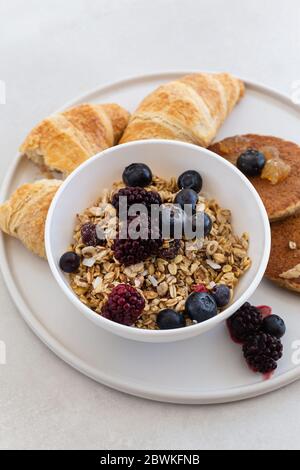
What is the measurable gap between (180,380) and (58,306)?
389mm

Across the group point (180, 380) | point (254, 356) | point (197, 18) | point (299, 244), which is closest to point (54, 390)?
point (180, 380)

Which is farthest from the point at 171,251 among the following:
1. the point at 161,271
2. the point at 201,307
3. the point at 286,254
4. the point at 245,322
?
the point at 286,254

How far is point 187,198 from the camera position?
1464 millimetres

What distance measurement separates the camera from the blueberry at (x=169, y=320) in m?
1.32

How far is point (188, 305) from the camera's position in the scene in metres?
1.34

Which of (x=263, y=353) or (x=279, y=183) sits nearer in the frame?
(x=263, y=353)

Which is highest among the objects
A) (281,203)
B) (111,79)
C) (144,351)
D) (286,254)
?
(111,79)

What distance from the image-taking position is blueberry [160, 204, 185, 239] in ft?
4.48

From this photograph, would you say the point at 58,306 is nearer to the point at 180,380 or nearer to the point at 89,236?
the point at 89,236

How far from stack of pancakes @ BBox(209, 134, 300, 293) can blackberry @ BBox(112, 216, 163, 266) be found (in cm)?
37

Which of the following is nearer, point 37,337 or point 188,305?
point 188,305

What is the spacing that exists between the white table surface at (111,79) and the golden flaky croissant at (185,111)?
1.02 ft

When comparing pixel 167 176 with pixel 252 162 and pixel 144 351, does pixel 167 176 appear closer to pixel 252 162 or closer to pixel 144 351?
pixel 252 162

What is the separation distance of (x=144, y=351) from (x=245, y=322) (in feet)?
0.90
